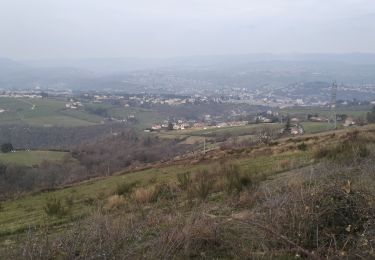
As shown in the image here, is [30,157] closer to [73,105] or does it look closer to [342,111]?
[342,111]

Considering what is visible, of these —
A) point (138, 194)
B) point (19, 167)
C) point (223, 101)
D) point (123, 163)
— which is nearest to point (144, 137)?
point (123, 163)

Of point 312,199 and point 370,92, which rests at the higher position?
point 312,199

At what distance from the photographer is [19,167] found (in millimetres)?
47500

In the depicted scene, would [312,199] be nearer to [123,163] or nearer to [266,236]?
[266,236]

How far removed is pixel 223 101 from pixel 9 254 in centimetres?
15159

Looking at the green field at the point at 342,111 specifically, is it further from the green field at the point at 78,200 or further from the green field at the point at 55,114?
the green field at the point at 78,200

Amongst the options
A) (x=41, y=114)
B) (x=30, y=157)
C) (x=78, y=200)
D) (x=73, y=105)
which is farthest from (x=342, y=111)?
(x=78, y=200)

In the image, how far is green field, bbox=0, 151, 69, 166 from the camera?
5172cm

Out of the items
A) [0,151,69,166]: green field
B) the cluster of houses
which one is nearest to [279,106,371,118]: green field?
[0,151,69,166]: green field

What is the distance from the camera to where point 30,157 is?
5522 centimetres

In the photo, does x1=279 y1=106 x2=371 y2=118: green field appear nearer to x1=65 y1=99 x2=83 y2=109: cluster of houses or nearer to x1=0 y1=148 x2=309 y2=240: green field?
x1=65 y1=99 x2=83 y2=109: cluster of houses

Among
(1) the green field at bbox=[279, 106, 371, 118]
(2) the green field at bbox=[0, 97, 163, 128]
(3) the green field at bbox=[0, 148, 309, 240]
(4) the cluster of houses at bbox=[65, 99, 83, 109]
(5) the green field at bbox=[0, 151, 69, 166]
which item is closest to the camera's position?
(3) the green field at bbox=[0, 148, 309, 240]

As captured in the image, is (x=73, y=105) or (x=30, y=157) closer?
(x=30, y=157)

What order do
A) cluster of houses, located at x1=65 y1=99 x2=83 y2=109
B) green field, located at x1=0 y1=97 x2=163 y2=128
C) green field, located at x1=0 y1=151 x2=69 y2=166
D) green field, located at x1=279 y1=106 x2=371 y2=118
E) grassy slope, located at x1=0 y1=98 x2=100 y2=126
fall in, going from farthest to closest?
cluster of houses, located at x1=65 y1=99 x2=83 y2=109, green field, located at x1=0 y1=97 x2=163 y2=128, grassy slope, located at x1=0 y1=98 x2=100 y2=126, green field, located at x1=279 y1=106 x2=371 y2=118, green field, located at x1=0 y1=151 x2=69 y2=166
